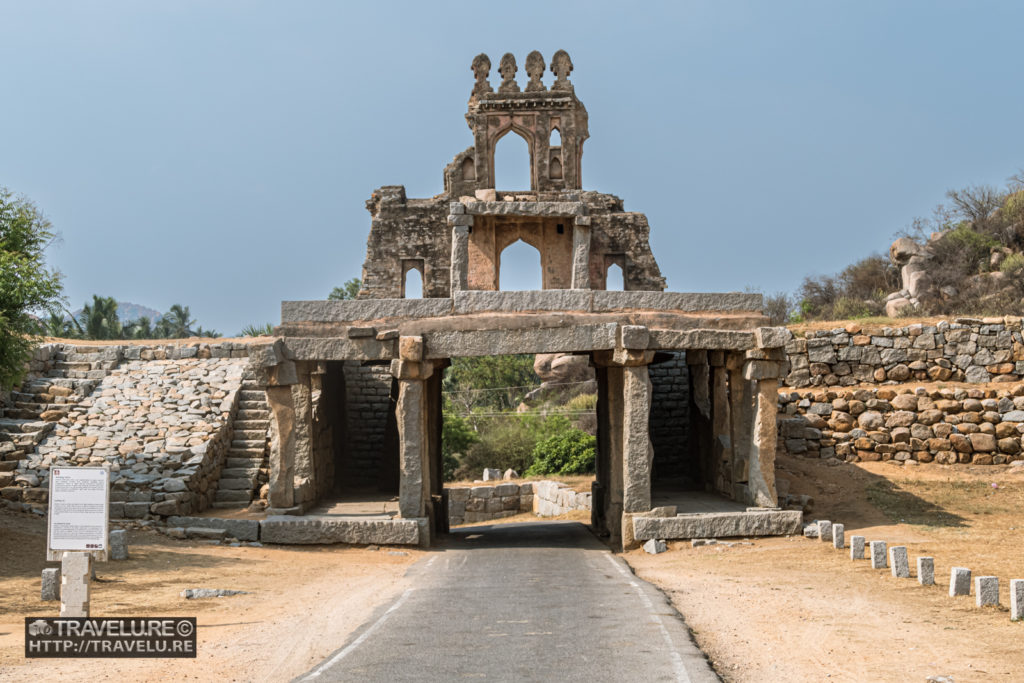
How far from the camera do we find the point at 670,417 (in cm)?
1959

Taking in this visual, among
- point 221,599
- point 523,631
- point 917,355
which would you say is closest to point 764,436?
point 523,631

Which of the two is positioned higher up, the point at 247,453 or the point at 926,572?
the point at 247,453

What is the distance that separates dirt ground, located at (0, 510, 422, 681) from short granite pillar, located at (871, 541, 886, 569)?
547 cm

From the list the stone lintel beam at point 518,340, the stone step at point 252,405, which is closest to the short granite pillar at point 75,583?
the stone lintel beam at point 518,340

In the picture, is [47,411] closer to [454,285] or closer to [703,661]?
[454,285]

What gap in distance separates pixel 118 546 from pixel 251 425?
620 cm

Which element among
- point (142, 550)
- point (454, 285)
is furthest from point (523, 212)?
point (142, 550)

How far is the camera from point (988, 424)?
18.3 m

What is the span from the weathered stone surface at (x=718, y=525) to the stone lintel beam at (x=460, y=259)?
860 cm

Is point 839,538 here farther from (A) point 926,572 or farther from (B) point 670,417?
(B) point 670,417

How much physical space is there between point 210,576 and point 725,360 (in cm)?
834

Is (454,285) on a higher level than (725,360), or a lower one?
higher

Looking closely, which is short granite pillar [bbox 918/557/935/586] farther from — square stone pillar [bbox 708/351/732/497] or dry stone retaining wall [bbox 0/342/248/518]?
dry stone retaining wall [bbox 0/342/248/518]

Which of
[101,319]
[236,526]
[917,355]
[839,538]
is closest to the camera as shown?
[839,538]
